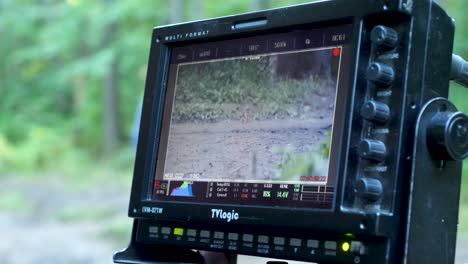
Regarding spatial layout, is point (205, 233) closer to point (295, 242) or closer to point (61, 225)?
point (295, 242)

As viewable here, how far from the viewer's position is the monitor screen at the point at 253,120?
54.0 inches

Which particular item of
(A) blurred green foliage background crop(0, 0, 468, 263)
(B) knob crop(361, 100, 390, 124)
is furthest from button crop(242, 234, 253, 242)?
(A) blurred green foliage background crop(0, 0, 468, 263)

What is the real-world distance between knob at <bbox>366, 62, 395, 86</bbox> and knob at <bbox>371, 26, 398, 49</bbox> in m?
0.04

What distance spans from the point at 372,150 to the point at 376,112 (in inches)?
2.7

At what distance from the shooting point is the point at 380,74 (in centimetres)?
126

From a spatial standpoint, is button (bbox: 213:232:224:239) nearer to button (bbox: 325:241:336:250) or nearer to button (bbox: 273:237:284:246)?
button (bbox: 273:237:284:246)

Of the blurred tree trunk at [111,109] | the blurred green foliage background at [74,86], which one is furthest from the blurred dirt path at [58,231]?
the blurred tree trunk at [111,109]

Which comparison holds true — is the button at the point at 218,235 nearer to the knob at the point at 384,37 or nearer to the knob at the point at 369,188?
the knob at the point at 369,188

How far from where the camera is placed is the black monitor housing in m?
1.27

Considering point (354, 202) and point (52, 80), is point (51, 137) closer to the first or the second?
point (52, 80)

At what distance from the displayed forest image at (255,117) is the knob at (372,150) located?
0.10 m

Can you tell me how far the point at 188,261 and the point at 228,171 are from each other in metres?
0.29

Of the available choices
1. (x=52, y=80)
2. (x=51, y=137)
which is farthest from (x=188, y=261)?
(x=52, y=80)

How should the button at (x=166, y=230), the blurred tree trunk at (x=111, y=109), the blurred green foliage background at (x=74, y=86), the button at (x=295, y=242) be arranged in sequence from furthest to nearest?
the blurred tree trunk at (x=111, y=109) → the blurred green foliage background at (x=74, y=86) → the button at (x=166, y=230) → the button at (x=295, y=242)
